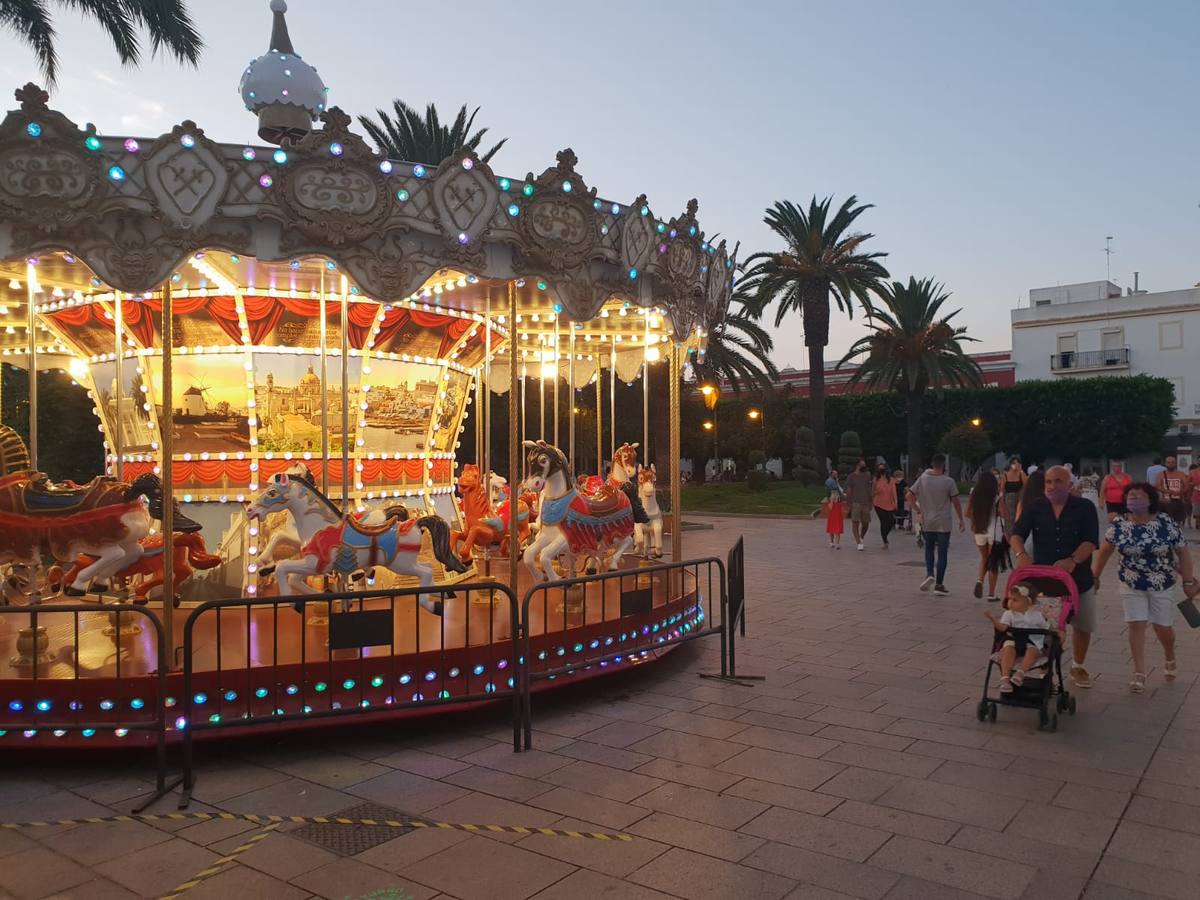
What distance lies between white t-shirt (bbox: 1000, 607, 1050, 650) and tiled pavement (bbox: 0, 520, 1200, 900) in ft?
2.22

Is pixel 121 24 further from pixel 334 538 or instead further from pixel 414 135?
pixel 334 538

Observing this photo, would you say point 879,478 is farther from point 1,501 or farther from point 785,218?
point 785,218

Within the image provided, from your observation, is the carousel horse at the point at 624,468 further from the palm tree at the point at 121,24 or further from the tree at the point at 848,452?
the tree at the point at 848,452

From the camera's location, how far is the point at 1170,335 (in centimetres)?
5281

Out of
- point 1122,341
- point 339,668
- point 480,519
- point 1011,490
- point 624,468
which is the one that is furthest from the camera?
point 1122,341

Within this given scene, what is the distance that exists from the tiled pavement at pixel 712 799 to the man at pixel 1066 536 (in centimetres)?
65

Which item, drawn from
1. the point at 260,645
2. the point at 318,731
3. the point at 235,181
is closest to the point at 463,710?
the point at 318,731

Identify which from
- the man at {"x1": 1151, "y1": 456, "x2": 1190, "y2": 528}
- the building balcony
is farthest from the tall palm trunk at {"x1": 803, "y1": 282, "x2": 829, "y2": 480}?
the building balcony

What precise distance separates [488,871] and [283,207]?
4.56 meters

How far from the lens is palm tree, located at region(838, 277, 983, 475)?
39.2 m

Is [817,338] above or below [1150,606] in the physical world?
above

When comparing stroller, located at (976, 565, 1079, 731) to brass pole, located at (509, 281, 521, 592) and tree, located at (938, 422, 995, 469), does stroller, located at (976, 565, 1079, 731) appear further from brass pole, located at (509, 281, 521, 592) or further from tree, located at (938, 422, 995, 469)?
tree, located at (938, 422, 995, 469)

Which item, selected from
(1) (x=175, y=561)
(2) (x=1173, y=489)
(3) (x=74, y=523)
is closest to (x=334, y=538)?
(1) (x=175, y=561)

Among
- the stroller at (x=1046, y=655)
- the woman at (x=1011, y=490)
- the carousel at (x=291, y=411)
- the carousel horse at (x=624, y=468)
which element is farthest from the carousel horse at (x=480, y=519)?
the woman at (x=1011, y=490)
